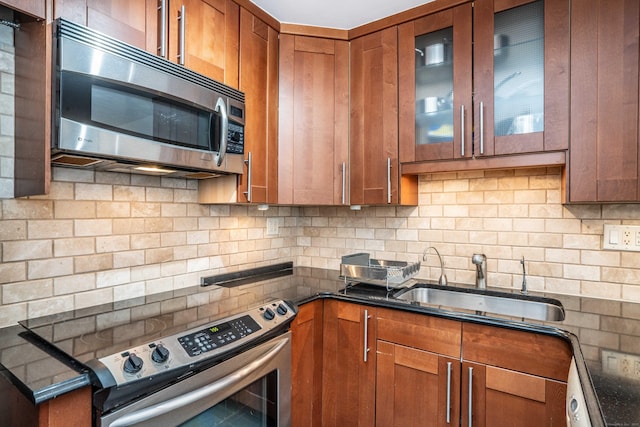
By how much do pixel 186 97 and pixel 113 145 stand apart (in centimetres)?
37

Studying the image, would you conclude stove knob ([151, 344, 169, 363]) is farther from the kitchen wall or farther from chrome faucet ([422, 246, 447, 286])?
chrome faucet ([422, 246, 447, 286])

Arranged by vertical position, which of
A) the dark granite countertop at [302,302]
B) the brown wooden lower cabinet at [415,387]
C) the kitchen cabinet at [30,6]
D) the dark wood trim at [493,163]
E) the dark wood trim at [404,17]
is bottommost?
the brown wooden lower cabinet at [415,387]

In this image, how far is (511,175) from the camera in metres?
1.92

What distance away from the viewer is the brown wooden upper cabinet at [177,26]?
1.21m

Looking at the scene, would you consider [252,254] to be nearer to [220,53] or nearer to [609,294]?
[220,53]

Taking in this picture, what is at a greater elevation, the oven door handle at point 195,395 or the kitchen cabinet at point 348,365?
the oven door handle at point 195,395

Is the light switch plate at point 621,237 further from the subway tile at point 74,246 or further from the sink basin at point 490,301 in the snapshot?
the subway tile at point 74,246

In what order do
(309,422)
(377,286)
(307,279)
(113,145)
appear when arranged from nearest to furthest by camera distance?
(113,145) → (309,422) → (377,286) → (307,279)

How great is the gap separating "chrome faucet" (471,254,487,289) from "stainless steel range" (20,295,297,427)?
1028mm

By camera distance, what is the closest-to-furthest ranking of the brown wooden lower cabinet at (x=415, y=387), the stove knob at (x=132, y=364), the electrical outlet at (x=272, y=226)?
the stove knob at (x=132, y=364), the brown wooden lower cabinet at (x=415, y=387), the electrical outlet at (x=272, y=226)

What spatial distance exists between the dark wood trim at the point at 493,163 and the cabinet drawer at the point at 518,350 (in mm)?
764

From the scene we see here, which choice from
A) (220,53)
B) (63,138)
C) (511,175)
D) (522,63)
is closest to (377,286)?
(511,175)

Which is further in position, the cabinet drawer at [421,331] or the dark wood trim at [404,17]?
the dark wood trim at [404,17]

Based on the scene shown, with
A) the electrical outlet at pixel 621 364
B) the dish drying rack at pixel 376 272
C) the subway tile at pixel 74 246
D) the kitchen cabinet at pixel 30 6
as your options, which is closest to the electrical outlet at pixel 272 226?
the dish drying rack at pixel 376 272
